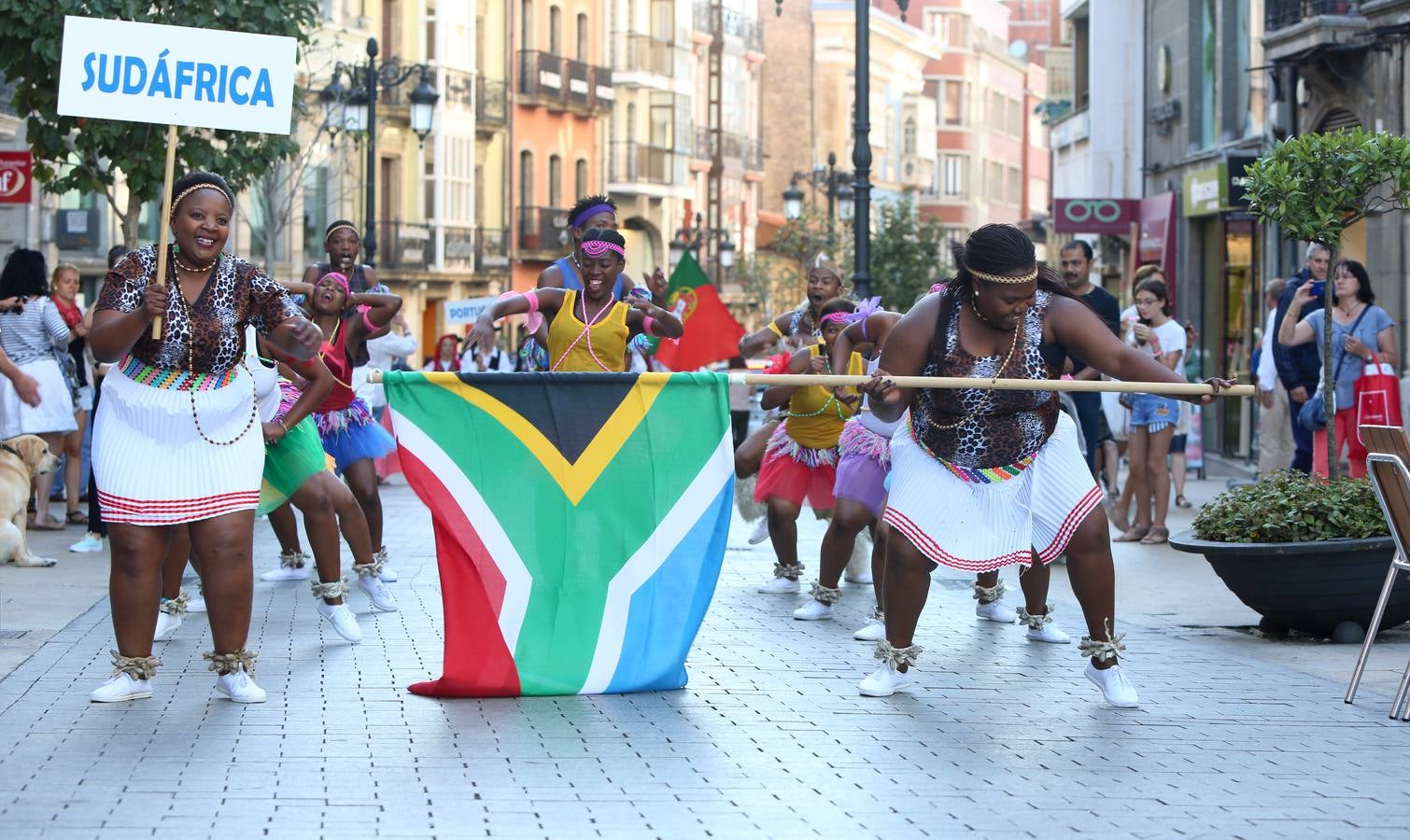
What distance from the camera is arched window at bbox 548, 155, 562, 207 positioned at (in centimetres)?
6294

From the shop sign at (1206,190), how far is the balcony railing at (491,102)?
103ft

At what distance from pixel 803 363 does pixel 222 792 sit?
5.21 metres

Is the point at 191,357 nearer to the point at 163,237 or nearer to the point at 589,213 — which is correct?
the point at 163,237

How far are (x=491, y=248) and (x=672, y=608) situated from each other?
164ft

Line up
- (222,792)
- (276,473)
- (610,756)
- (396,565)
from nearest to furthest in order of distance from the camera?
(222,792) → (610,756) → (276,473) → (396,565)

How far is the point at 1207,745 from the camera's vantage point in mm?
7312

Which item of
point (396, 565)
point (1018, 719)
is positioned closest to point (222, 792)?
point (1018, 719)

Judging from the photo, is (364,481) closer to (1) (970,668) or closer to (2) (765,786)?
(1) (970,668)

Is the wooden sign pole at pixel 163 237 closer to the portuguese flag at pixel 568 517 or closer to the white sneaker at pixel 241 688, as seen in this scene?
the portuguese flag at pixel 568 517

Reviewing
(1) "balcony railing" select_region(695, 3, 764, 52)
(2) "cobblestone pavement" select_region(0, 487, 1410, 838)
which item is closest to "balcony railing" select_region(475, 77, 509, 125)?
(1) "balcony railing" select_region(695, 3, 764, 52)

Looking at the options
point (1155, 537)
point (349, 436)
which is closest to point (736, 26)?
point (1155, 537)

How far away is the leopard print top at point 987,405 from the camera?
26.5 ft

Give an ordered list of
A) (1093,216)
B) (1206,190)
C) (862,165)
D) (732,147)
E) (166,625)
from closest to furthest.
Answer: (166,625)
(862,165)
(1206,190)
(1093,216)
(732,147)

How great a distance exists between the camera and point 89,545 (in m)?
14.3
